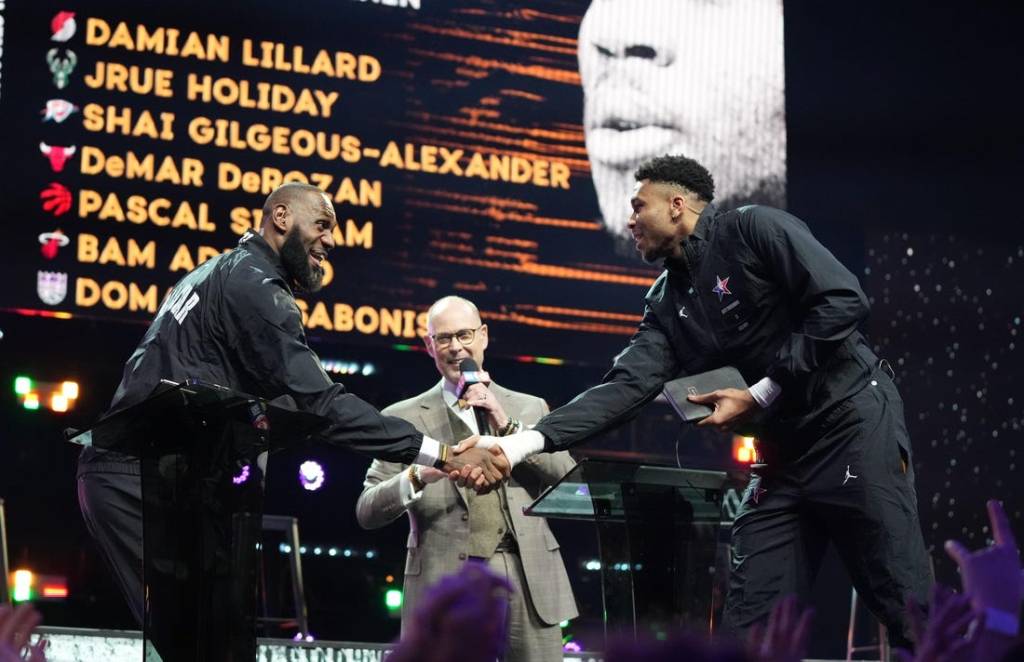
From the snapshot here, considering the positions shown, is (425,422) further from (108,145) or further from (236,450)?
(108,145)

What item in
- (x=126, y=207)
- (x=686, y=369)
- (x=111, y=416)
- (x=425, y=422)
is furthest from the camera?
(x=126, y=207)

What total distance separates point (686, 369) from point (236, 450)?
1.42m

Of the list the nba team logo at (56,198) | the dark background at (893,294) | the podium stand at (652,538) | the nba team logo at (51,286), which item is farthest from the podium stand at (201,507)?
the dark background at (893,294)

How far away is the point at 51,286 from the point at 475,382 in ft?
8.78

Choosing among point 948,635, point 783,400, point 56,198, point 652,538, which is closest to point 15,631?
point 948,635

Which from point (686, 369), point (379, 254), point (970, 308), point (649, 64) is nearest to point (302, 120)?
point (379, 254)

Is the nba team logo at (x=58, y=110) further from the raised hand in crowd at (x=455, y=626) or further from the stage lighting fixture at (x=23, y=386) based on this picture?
the raised hand in crowd at (x=455, y=626)

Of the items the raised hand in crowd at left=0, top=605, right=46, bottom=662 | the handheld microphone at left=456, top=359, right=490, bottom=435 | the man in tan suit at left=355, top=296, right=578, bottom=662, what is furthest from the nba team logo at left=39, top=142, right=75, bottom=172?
the raised hand in crowd at left=0, top=605, right=46, bottom=662

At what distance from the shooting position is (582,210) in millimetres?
6391

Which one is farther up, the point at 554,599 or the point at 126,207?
the point at 126,207

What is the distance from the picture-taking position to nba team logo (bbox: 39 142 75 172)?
226 inches

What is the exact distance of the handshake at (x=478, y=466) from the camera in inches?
138

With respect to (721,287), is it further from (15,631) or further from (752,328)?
(15,631)

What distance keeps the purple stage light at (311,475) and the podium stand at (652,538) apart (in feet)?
15.4
